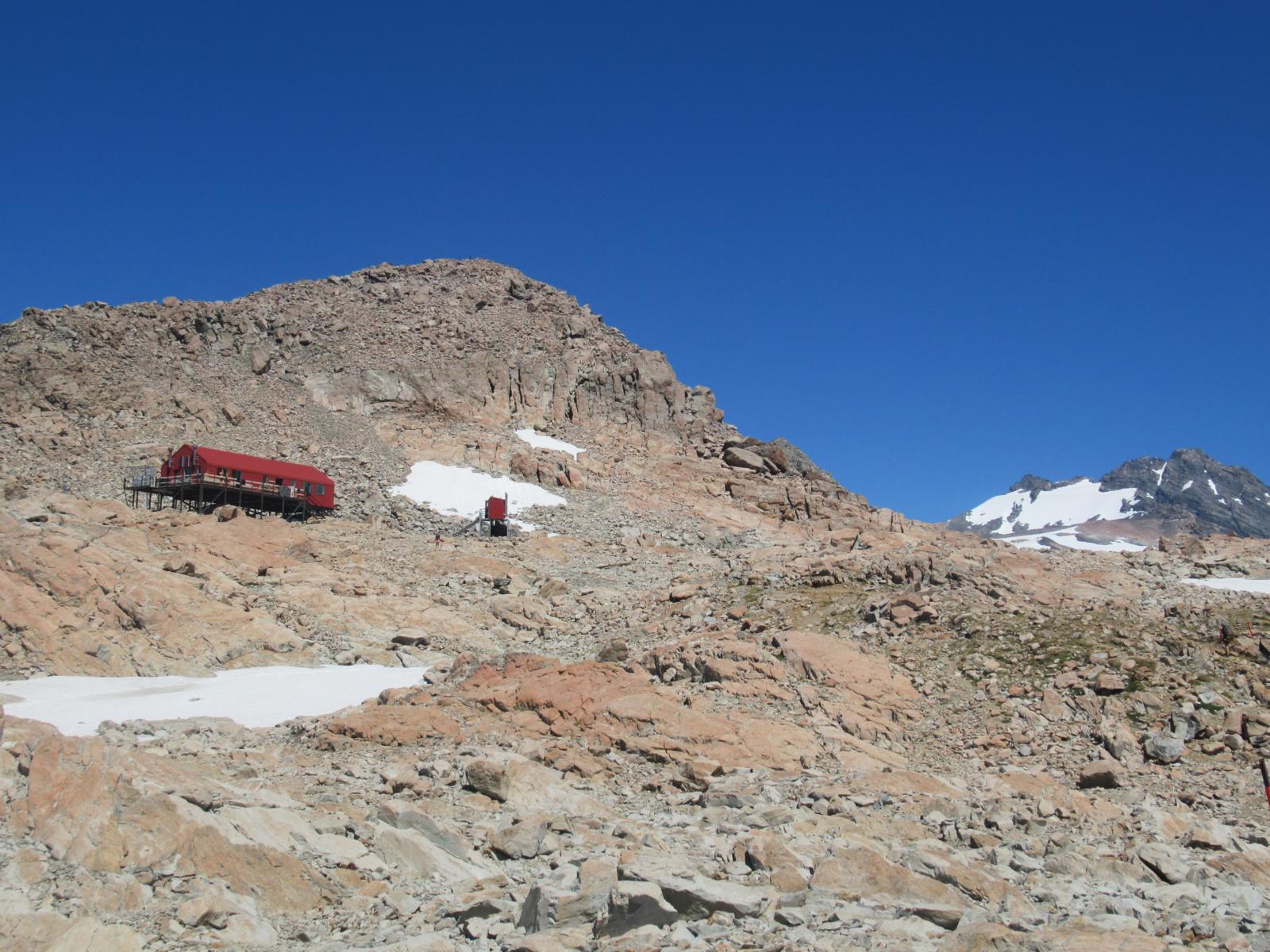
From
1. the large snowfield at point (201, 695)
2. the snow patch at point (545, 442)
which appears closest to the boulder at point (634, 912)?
the large snowfield at point (201, 695)

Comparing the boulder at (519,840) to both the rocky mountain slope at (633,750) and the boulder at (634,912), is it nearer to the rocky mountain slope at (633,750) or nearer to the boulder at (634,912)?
the rocky mountain slope at (633,750)

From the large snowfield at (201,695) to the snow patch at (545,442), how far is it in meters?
43.0

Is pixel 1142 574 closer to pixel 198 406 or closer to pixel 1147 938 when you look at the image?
pixel 1147 938

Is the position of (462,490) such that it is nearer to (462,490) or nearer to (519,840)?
(462,490)

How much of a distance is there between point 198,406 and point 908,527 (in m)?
46.5

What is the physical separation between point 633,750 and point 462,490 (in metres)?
43.0

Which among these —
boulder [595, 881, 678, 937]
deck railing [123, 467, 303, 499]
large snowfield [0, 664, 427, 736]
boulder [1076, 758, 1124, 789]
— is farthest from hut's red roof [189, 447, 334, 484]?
boulder [595, 881, 678, 937]

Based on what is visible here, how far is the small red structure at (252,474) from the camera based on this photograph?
51.0 metres

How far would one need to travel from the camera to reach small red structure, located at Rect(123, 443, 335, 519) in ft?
167

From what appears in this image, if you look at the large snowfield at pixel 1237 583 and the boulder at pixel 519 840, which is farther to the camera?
the large snowfield at pixel 1237 583

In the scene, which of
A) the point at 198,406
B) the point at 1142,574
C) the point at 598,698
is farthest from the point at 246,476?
the point at 1142,574

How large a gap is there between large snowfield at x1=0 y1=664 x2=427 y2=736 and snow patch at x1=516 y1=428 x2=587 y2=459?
43.0m

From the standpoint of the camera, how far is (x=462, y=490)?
59656 millimetres

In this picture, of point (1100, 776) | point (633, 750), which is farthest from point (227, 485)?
point (1100, 776)
